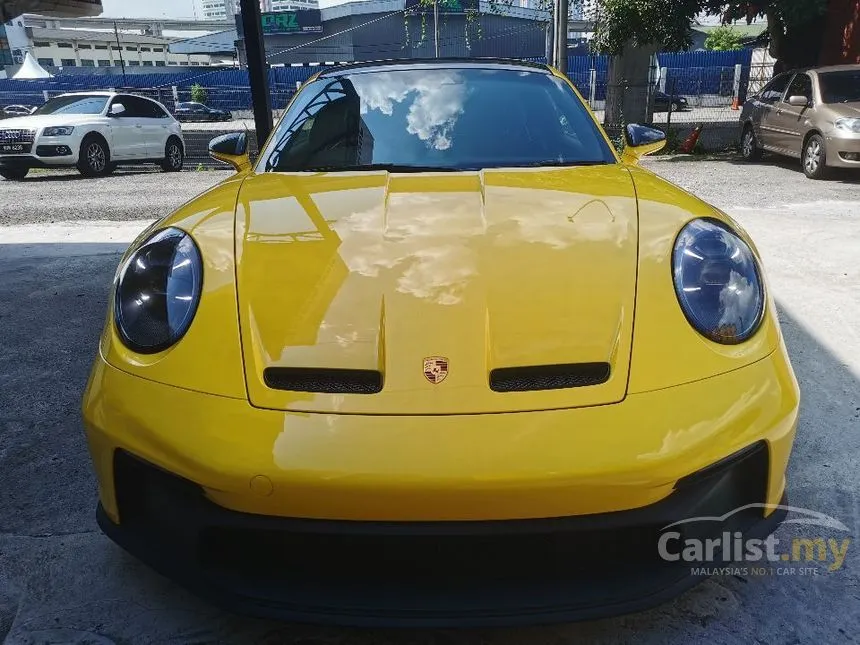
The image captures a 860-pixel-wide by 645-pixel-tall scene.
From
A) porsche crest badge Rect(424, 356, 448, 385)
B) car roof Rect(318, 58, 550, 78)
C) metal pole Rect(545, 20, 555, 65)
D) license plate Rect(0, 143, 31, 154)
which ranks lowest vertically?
license plate Rect(0, 143, 31, 154)

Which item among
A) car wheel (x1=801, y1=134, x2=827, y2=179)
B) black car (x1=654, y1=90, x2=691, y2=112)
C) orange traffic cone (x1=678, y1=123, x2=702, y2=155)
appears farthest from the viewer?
black car (x1=654, y1=90, x2=691, y2=112)

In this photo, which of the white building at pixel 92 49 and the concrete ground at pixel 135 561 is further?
the white building at pixel 92 49

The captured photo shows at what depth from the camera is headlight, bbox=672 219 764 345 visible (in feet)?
5.32

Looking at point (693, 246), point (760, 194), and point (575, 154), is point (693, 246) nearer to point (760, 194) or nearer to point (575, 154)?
point (575, 154)

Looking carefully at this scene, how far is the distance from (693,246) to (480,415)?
79cm

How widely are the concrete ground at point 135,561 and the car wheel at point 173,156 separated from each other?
769 centimetres

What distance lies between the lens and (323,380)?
1483mm

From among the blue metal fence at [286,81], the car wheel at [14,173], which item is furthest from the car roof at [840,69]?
the blue metal fence at [286,81]

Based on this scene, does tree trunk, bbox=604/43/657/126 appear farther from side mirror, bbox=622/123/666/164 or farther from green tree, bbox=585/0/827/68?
side mirror, bbox=622/123/666/164

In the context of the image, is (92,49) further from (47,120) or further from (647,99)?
(647,99)

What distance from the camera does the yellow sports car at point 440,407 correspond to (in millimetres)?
1329

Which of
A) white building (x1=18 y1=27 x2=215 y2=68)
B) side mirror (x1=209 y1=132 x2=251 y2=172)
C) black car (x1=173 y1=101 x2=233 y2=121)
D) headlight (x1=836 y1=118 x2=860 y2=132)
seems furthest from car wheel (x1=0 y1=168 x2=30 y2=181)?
white building (x1=18 y1=27 x2=215 y2=68)

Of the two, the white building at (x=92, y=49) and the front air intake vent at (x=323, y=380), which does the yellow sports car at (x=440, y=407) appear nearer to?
the front air intake vent at (x=323, y=380)

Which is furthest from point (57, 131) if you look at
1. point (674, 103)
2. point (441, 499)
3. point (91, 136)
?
point (674, 103)
